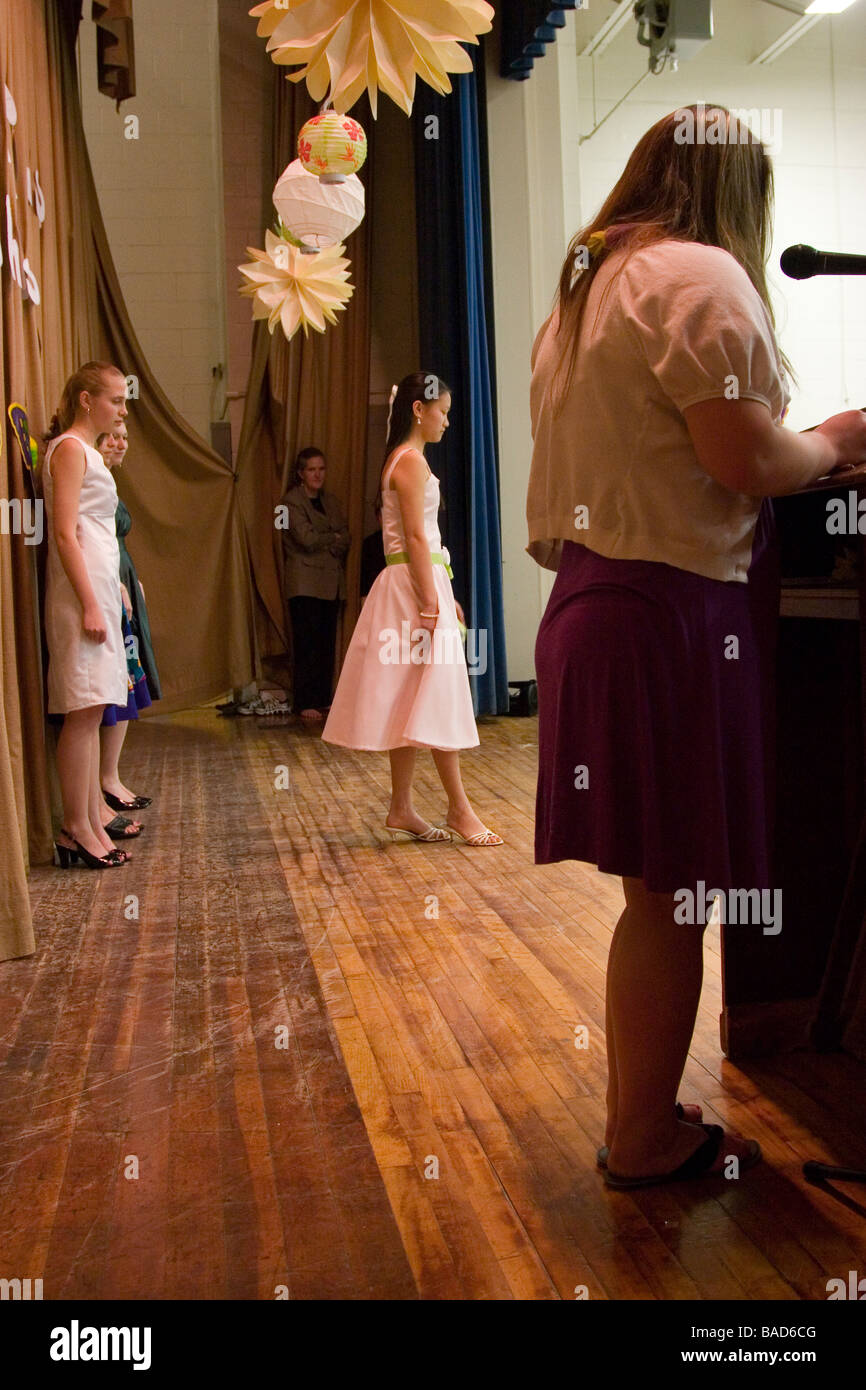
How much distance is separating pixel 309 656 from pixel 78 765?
3673 mm

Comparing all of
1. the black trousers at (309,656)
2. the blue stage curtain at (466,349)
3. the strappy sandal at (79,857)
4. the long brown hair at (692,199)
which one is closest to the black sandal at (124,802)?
the strappy sandal at (79,857)

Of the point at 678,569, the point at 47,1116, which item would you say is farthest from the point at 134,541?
the point at 678,569

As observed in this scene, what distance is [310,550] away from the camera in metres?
7.29

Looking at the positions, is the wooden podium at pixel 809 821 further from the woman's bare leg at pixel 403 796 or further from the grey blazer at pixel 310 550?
the grey blazer at pixel 310 550

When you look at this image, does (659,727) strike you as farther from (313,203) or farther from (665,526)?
(313,203)

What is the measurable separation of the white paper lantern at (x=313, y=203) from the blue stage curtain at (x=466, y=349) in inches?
73.4

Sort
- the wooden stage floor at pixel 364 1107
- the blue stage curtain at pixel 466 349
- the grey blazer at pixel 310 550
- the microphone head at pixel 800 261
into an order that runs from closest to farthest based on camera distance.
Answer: the microphone head at pixel 800 261
the wooden stage floor at pixel 364 1107
the blue stage curtain at pixel 466 349
the grey blazer at pixel 310 550

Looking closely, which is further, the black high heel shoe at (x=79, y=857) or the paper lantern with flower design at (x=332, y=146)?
the paper lantern with flower design at (x=332, y=146)

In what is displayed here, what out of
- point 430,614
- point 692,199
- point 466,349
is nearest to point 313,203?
point 430,614

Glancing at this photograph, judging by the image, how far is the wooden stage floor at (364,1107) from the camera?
4.98ft

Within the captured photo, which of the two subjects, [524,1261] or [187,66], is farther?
[187,66]

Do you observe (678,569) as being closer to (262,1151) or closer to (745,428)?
(745,428)

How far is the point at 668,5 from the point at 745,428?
5.21 meters
